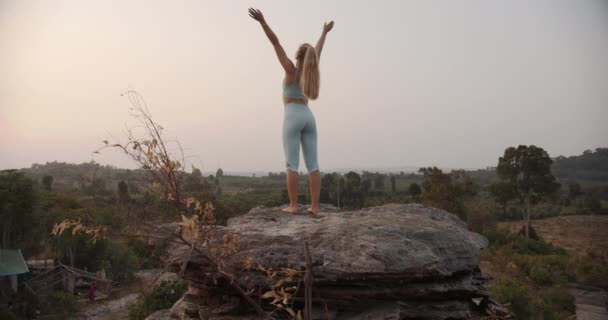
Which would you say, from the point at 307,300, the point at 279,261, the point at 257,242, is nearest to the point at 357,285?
the point at 279,261

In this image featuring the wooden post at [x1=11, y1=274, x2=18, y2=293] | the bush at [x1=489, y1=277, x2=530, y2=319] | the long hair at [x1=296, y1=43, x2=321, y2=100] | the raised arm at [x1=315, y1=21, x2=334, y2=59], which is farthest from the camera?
the wooden post at [x1=11, y1=274, x2=18, y2=293]

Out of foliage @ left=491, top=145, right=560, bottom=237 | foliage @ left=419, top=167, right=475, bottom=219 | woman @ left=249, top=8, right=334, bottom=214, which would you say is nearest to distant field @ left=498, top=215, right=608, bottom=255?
foliage @ left=491, top=145, right=560, bottom=237

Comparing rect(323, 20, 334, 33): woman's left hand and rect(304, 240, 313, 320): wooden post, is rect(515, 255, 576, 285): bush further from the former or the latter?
rect(304, 240, 313, 320): wooden post

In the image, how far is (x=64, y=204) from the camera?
2478cm

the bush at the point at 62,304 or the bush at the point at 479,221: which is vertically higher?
the bush at the point at 479,221

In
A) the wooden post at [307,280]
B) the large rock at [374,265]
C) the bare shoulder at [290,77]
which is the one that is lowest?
the large rock at [374,265]

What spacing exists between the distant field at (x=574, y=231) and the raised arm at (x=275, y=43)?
115 feet

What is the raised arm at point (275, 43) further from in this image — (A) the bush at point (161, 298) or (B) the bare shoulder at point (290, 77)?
(A) the bush at point (161, 298)

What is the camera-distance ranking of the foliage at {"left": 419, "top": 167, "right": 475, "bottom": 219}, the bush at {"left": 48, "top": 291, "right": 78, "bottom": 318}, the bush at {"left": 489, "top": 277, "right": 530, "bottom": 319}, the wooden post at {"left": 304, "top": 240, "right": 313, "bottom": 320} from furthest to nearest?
1. the foliage at {"left": 419, "top": 167, "right": 475, "bottom": 219}
2. the bush at {"left": 48, "top": 291, "right": 78, "bottom": 318}
3. the bush at {"left": 489, "top": 277, "right": 530, "bottom": 319}
4. the wooden post at {"left": 304, "top": 240, "right": 313, "bottom": 320}

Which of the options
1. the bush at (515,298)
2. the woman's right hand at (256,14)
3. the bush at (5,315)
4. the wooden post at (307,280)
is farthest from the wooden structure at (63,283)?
the wooden post at (307,280)

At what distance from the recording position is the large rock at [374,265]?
192 inches

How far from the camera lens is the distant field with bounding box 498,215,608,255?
34594 mm

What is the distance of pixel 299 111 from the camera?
615 cm

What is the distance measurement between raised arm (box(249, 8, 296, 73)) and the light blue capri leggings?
609 millimetres
